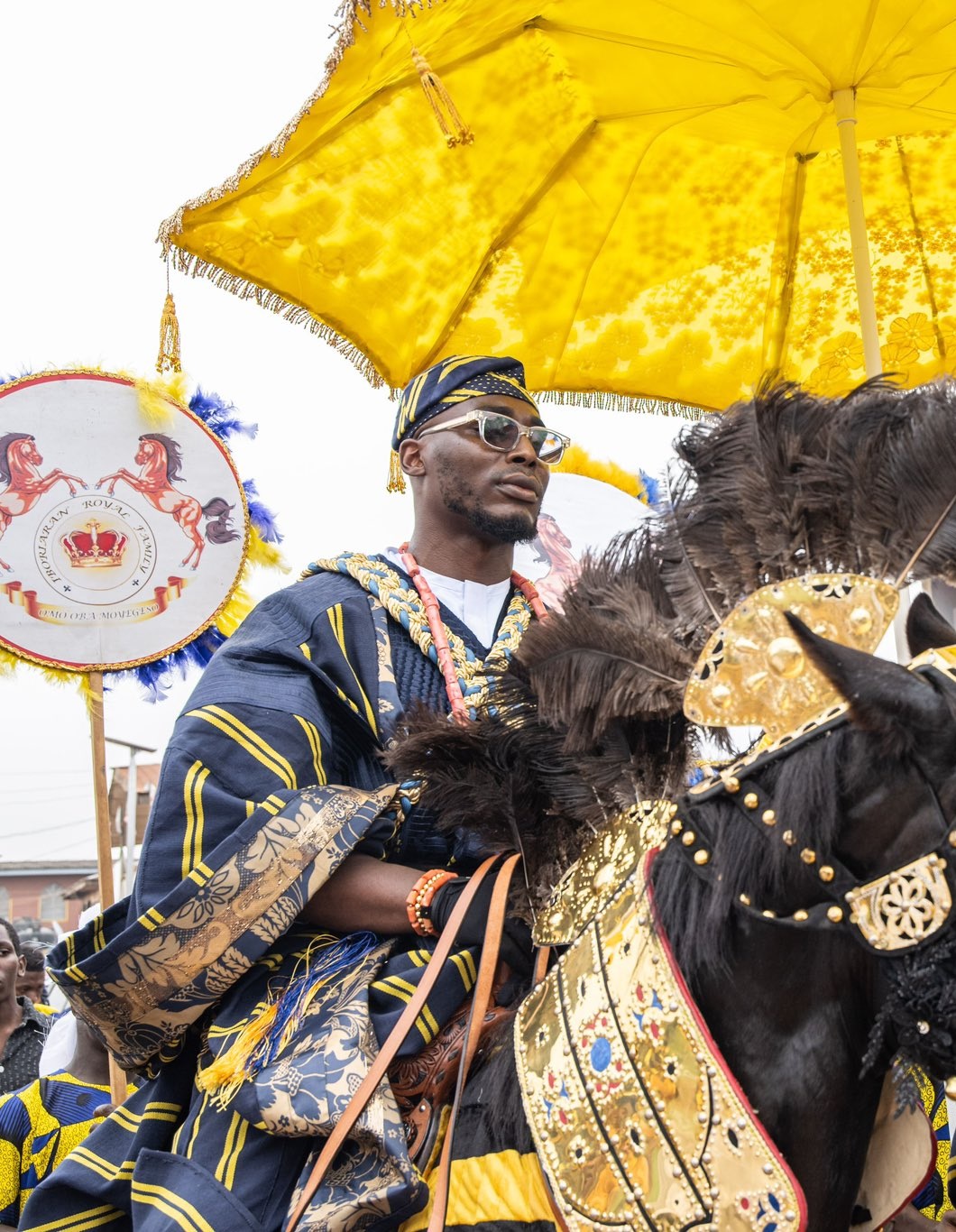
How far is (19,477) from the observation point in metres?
4.66

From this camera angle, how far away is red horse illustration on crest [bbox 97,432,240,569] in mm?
4764

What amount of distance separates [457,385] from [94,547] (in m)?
1.83

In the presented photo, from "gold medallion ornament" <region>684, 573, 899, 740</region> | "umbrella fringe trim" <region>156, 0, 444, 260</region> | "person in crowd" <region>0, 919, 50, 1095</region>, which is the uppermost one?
"umbrella fringe trim" <region>156, 0, 444, 260</region>

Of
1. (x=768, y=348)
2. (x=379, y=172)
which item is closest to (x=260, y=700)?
(x=379, y=172)

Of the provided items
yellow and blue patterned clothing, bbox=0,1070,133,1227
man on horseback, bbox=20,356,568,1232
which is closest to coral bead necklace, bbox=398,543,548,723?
man on horseback, bbox=20,356,568,1232

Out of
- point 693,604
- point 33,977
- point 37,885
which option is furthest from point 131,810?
point 37,885

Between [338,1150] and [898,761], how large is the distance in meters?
1.26

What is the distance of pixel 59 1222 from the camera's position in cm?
274

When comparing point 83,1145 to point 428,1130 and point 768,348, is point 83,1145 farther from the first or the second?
point 768,348

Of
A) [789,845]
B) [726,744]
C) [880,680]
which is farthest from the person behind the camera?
[726,744]

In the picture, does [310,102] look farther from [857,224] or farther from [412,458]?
[857,224]

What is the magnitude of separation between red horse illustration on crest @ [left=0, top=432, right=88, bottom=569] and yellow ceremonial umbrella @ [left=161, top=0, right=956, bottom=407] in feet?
3.62

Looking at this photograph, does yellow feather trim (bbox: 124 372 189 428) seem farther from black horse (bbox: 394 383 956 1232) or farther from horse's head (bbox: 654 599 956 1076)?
horse's head (bbox: 654 599 956 1076)

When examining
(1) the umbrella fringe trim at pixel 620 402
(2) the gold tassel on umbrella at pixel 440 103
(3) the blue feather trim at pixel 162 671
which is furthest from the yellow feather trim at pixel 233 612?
(2) the gold tassel on umbrella at pixel 440 103
